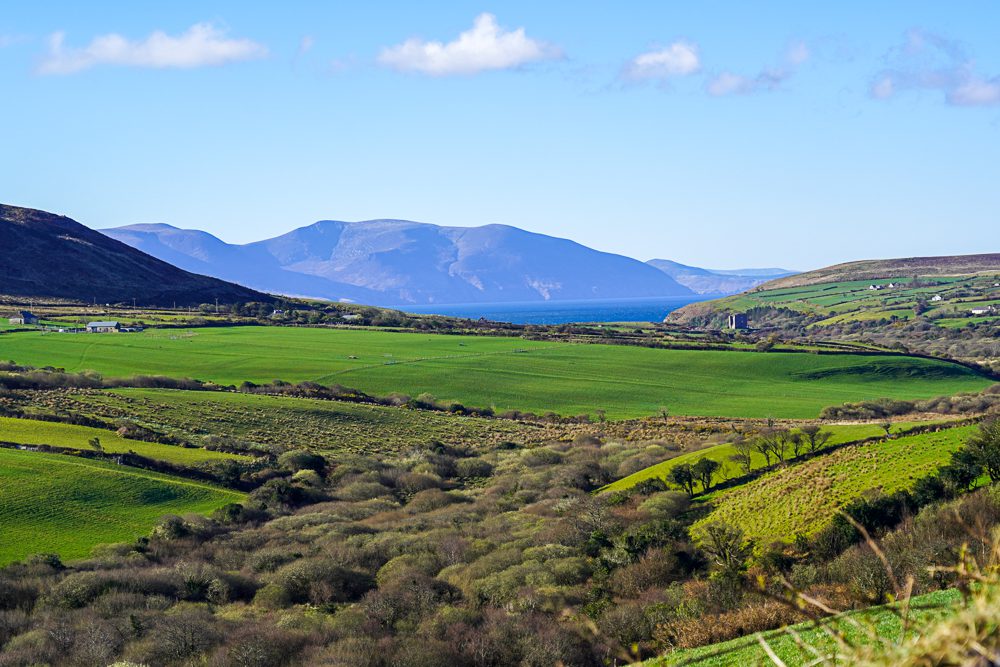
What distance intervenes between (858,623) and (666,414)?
80.3 m

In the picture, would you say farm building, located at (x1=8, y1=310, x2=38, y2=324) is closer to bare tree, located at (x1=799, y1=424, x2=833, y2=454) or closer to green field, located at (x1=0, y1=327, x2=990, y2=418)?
green field, located at (x1=0, y1=327, x2=990, y2=418)

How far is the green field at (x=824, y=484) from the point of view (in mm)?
34031

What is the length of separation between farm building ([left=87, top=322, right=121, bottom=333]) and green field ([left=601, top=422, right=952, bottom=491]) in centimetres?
9403

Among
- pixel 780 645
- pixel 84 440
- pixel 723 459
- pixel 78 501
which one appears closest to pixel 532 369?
pixel 723 459

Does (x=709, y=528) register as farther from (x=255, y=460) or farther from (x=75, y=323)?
(x=75, y=323)

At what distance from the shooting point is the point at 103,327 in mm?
127562

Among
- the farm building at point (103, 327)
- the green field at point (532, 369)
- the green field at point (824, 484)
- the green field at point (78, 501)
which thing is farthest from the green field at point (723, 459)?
the farm building at point (103, 327)

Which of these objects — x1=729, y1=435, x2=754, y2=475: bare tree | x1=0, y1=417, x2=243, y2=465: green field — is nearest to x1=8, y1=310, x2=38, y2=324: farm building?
x1=0, y1=417, x2=243, y2=465: green field

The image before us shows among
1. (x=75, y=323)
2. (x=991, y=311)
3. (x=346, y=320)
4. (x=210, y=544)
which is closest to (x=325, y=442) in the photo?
(x=210, y=544)

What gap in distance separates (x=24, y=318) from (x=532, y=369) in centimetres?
7912

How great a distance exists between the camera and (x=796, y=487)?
38000 millimetres

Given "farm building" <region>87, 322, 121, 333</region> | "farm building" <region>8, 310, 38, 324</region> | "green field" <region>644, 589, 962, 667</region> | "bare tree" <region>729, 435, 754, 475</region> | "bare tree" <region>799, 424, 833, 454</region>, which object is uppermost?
"farm building" <region>8, 310, 38, 324</region>

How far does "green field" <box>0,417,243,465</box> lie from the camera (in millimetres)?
55219

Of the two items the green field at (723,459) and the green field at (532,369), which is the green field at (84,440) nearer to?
the green field at (723,459)
